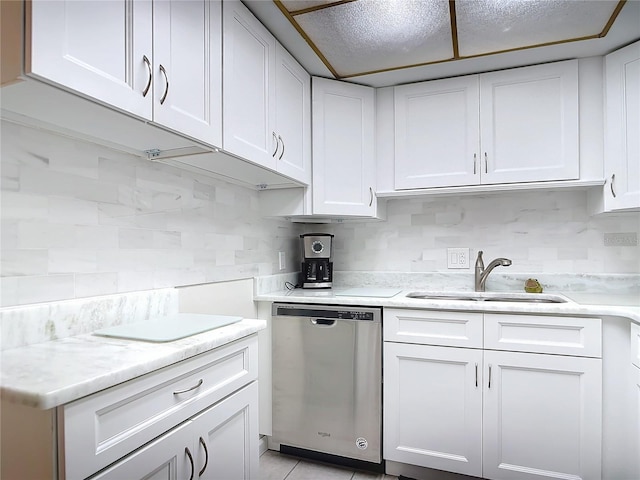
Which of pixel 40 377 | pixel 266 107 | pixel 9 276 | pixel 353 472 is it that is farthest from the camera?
pixel 353 472

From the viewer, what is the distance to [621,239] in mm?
2203

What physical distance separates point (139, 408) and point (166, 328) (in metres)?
0.38

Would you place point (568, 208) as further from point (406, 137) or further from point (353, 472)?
point (353, 472)

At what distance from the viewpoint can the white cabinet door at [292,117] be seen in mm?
1931

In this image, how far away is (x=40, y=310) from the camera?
1110 mm

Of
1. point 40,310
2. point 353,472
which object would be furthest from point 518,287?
point 40,310

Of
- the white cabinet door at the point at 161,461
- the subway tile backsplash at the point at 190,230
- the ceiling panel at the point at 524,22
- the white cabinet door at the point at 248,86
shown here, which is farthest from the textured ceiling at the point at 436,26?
the white cabinet door at the point at 161,461

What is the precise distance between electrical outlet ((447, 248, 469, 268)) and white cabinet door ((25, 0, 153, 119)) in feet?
6.47

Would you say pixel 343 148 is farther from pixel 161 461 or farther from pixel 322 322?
pixel 161 461

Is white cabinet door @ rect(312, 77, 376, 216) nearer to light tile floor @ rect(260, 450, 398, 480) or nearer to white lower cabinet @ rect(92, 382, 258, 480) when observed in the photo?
white lower cabinet @ rect(92, 382, 258, 480)

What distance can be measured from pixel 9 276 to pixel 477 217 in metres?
2.33

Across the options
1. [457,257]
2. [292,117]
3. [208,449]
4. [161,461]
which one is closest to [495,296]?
[457,257]

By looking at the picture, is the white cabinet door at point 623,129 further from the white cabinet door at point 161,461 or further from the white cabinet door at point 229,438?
the white cabinet door at point 161,461

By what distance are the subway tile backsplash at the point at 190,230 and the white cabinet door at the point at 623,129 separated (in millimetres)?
349
